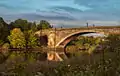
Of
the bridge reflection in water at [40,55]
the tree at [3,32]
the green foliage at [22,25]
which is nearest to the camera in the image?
the bridge reflection in water at [40,55]

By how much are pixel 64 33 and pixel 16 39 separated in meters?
9.71

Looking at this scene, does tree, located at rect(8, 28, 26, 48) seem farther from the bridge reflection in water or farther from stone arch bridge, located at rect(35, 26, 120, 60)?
the bridge reflection in water

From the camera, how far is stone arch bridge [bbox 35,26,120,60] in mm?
51731

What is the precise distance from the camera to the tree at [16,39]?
5375 centimetres

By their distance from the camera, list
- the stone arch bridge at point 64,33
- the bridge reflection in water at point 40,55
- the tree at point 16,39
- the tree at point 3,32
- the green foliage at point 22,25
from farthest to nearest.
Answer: the green foliage at point 22,25 → the tree at point 3,32 → the tree at point 16,39 → the stone arch bridge at point 64,33 → the bridge reflection in water at point 40,55

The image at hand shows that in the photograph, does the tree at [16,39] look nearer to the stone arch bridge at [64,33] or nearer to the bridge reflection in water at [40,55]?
the stone arch bridge at [64,33]

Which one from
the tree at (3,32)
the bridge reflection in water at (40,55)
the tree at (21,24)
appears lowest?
the bridge reflection in water at (40,55)

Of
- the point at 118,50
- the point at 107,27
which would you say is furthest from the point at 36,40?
the point at 118,50

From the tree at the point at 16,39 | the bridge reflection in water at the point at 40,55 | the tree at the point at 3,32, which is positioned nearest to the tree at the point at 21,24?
the tree at the point at 3,32

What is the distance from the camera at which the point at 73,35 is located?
2200 inches

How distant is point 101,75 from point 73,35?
52366 mm

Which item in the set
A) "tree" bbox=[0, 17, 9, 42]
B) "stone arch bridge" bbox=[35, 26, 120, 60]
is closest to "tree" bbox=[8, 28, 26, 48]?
"tree" bbox=[0, 17, 9, 42]

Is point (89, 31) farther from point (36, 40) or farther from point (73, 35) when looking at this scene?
point (36, 40)

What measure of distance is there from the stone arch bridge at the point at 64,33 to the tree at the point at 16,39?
601 centimetres
